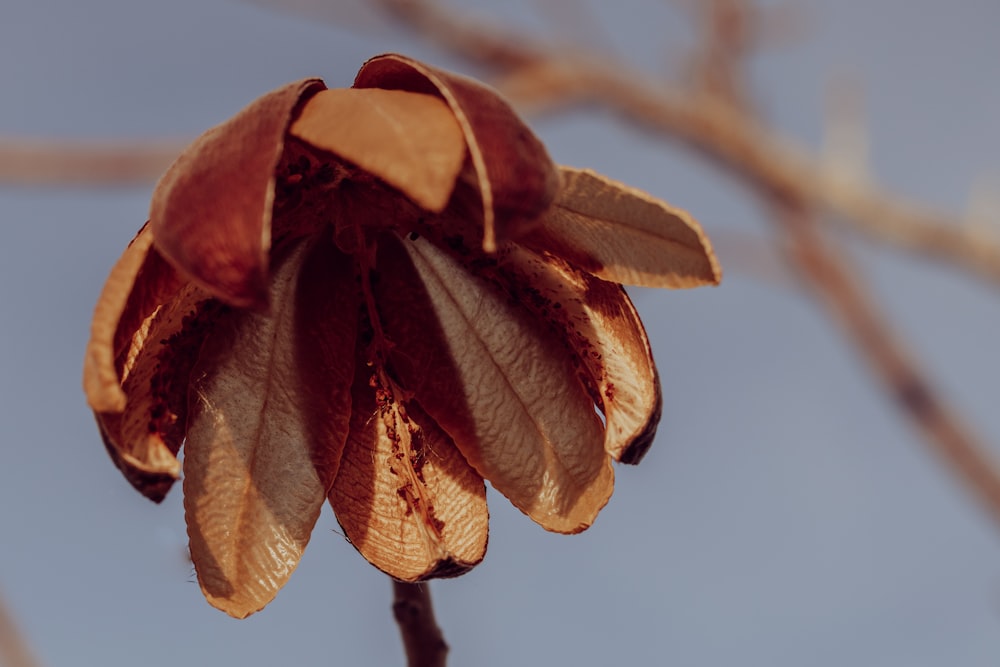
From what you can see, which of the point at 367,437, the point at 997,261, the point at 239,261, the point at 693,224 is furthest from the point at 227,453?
the point at 997,261

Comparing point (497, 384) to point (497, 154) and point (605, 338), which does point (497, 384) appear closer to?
point (605, 338)

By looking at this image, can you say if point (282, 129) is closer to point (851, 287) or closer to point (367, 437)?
point (367, 437)

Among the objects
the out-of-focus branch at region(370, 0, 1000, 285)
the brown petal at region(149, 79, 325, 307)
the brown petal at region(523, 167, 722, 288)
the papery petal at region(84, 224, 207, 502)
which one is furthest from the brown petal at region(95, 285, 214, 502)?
the out-of-focus branch at region(370, 0, 1000, 285)

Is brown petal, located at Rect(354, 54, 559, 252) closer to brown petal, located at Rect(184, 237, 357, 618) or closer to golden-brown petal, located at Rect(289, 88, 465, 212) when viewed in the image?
golden-brown petal, located at Rect(289, 88, 465, 212)

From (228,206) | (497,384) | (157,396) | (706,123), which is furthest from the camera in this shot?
(706,123)

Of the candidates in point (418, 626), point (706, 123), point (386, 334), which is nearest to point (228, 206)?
point (386, 334)

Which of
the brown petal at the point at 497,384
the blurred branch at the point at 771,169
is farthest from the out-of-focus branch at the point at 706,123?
the brown petal at the point at 497,384
